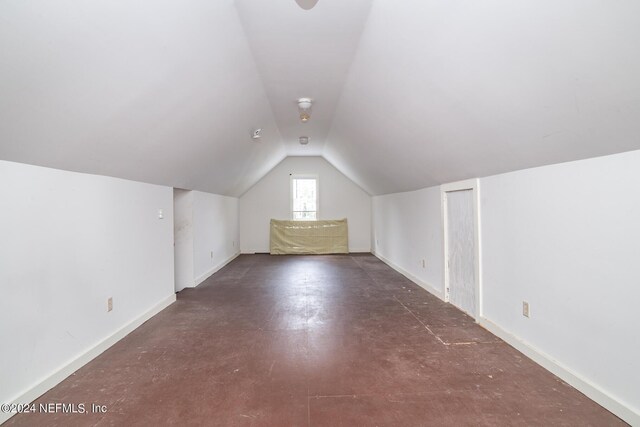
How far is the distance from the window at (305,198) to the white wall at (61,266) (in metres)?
5.38

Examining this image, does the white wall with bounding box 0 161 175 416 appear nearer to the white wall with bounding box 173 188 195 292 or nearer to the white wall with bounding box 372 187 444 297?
the white wall with bounding box 173 188 195 292

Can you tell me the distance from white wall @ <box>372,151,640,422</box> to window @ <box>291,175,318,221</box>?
572 centimetres

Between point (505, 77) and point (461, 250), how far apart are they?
2.29 meters

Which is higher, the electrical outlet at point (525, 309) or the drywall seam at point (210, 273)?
the electrical outlet at point (525, 309)

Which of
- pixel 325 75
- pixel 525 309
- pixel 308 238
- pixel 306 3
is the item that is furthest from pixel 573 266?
pixel 308 238

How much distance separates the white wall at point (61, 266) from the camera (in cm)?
182

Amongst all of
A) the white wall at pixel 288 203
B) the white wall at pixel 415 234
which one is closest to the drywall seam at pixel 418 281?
the white wall at pixel 415 234

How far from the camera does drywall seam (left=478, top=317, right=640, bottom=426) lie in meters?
1.71

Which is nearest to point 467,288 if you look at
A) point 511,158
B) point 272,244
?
point 511,158

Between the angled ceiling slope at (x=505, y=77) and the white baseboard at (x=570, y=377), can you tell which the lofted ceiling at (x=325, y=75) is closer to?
the angled ceiling slope at (x=505, y=77)

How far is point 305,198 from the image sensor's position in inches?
339

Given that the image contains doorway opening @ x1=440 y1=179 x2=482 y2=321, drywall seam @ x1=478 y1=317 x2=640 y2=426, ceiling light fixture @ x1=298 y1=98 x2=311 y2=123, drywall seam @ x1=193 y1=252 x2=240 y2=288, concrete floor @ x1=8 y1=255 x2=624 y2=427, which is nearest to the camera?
drywall seam @ x1=478 y1=317 x2=640 y2=426

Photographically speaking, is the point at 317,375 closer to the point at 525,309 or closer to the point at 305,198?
the point at 525,309

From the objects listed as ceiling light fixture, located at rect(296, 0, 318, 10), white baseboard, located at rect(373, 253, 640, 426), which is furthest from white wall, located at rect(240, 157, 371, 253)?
ceiling light fixture, located at rect(296, 0, 318, 10)
